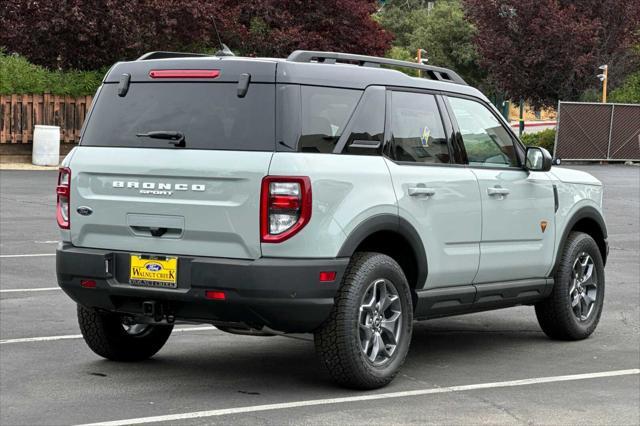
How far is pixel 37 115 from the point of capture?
34.2 metres

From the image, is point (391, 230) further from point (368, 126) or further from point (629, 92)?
point (629, 92)

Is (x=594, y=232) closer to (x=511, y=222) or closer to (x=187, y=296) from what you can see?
(x=511, y=222)

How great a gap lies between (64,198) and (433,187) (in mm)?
2278

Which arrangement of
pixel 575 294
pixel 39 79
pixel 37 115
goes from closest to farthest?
pixel 575 294 < pixel 37 115 < pixel 39 79

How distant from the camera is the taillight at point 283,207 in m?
7.13

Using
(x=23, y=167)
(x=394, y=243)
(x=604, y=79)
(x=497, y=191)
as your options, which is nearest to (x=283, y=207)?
(x=394, y=243)

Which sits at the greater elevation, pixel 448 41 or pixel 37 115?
pixel 448 41

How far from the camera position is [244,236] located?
7.20 m

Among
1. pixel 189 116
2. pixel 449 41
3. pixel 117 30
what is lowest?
pixel 189 116

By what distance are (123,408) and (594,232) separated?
4648 millimetres

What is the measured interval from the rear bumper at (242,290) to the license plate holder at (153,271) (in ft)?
0.11

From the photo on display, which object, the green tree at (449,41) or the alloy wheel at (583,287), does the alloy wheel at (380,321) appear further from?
the green tree at (449,41)

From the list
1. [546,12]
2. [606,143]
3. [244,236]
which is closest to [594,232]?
[244,236]

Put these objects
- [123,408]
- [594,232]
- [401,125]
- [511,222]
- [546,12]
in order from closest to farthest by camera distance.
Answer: [123,408] < [401,125] < [511,222] < [594,232] < [546,12]
